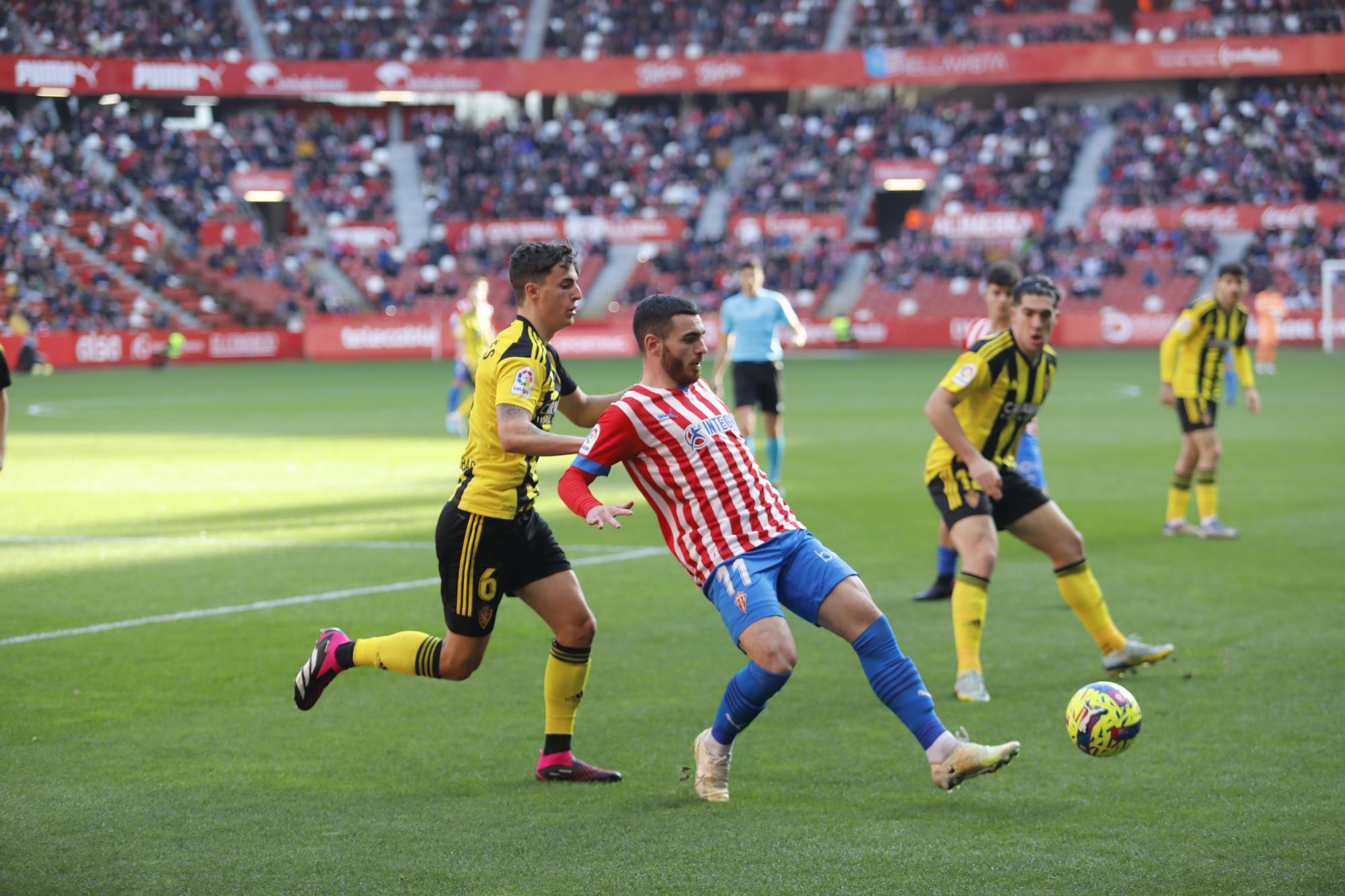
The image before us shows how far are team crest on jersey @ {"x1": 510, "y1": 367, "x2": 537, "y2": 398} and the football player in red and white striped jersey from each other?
0.36m

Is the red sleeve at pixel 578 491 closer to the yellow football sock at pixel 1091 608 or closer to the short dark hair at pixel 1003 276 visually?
the yellow football sock at pixel 1091 608

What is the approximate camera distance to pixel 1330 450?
684 inches

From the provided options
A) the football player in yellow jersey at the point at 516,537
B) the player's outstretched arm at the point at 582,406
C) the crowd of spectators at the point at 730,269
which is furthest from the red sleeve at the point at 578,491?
the crowd of spectators at the point at 730,269

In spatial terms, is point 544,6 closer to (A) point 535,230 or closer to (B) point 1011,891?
(A) point 535,230

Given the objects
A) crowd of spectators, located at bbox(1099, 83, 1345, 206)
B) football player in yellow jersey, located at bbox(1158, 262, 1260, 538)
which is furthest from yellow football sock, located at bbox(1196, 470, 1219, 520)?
crowd of spectators, located at bbox(1099, 83, 1345, 206)

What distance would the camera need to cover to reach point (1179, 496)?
39.0 feet

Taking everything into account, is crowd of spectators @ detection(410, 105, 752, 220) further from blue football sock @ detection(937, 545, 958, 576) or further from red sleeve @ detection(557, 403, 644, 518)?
red sleeve @ detection(557, 403, 644, 518)

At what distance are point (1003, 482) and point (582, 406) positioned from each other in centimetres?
250

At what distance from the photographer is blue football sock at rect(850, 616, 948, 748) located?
16.6ft

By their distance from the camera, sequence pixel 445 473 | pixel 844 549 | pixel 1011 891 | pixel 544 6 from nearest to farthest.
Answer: pixel 1011 891, pixel 844 549, pixel 445 473, pixel 544 6

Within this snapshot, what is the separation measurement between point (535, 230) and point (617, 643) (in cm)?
4115

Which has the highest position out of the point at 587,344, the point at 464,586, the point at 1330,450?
the point at 464,586

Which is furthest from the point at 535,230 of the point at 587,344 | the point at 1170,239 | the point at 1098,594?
the point at 1098,594

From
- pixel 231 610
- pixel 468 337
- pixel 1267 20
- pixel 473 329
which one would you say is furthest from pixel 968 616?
pixel 1267 20
